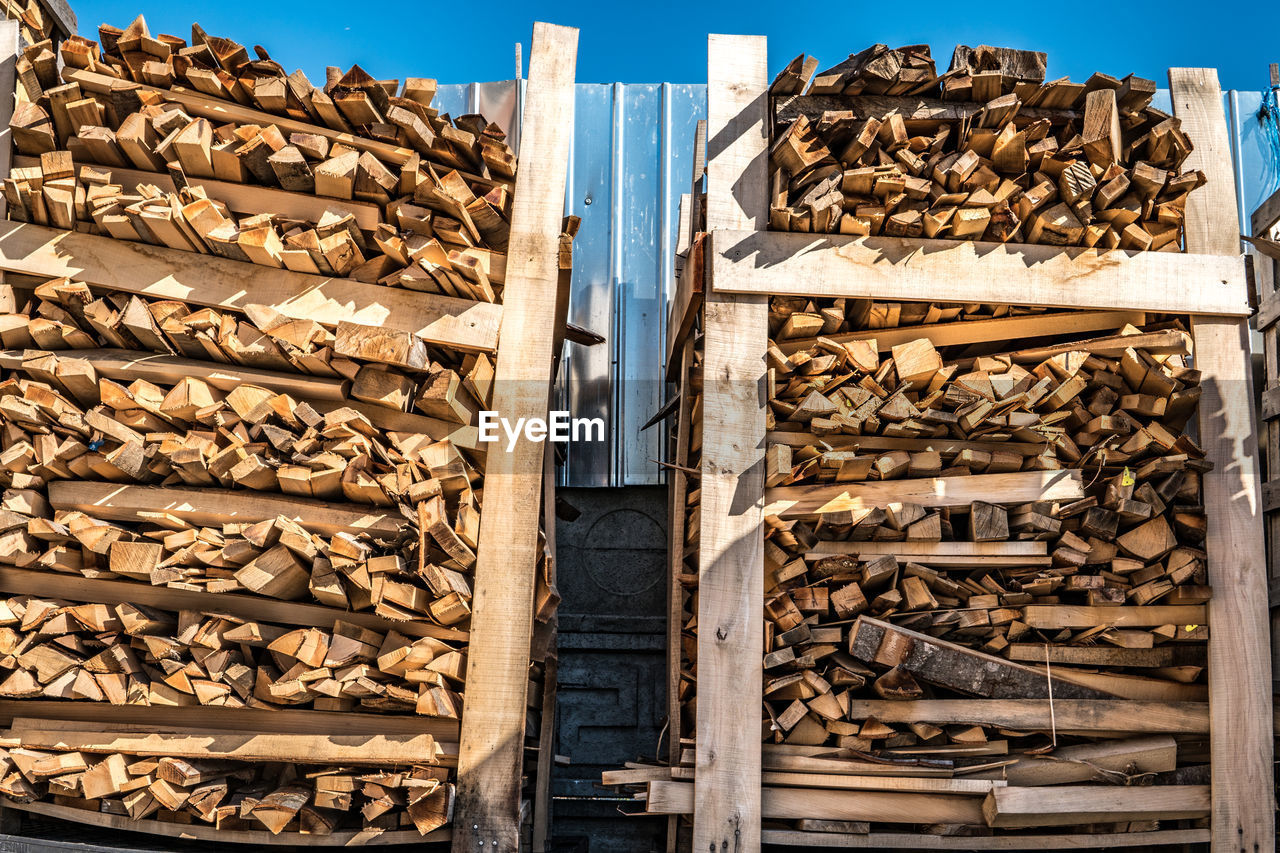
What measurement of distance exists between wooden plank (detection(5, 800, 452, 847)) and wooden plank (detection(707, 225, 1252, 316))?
2.22m

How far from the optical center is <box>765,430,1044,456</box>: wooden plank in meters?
3.54

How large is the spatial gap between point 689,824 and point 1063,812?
128 cm

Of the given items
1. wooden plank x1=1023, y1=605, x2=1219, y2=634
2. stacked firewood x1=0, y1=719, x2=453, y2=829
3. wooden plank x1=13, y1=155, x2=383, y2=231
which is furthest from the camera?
wooden plank x1=13, y1=155, x2=383, y2=231

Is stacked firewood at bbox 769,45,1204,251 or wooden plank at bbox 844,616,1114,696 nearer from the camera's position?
wooden plank at bbox 844,616,1114,696

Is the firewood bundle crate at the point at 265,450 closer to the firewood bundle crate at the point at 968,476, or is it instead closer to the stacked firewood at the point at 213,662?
the stacked firewood at the point at 213,662

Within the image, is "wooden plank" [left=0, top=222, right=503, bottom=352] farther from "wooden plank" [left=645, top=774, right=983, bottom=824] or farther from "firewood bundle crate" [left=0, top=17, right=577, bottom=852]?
"wooden plank" [left=645, top=774, right=983, bottom=824]

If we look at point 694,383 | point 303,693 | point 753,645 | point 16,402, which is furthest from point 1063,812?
point 16,402

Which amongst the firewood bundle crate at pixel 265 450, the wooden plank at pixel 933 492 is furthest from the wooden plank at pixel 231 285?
the wooden plank at pixel 933 492

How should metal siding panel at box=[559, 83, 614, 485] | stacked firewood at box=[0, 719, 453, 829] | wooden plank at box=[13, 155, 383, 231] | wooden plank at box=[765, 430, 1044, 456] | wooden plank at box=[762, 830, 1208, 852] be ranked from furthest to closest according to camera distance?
metal siding panel at box=[559, 83, 614, 485]
wooden plank at box=[13, 155, 383, 231]
wooden plank at box=[765, 430, 1044, 456]
wooden plank at box=[762, 830, 1208, 852]
stacked firewood at box=[0, 719, 453, 829]

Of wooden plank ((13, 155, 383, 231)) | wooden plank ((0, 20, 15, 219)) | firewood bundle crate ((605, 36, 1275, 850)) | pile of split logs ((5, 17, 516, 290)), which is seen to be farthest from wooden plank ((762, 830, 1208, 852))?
wooden plank ((0, 20, 15, 219))

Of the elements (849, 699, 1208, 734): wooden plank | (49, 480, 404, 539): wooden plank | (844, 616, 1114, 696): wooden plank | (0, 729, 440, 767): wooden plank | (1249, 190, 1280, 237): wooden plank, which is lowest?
(0, 729, 440, 767): wooden plank

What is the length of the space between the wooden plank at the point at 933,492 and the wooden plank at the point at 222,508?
3.92 ft

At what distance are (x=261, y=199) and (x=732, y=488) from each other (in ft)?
6.80

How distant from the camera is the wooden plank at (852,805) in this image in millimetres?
3303
